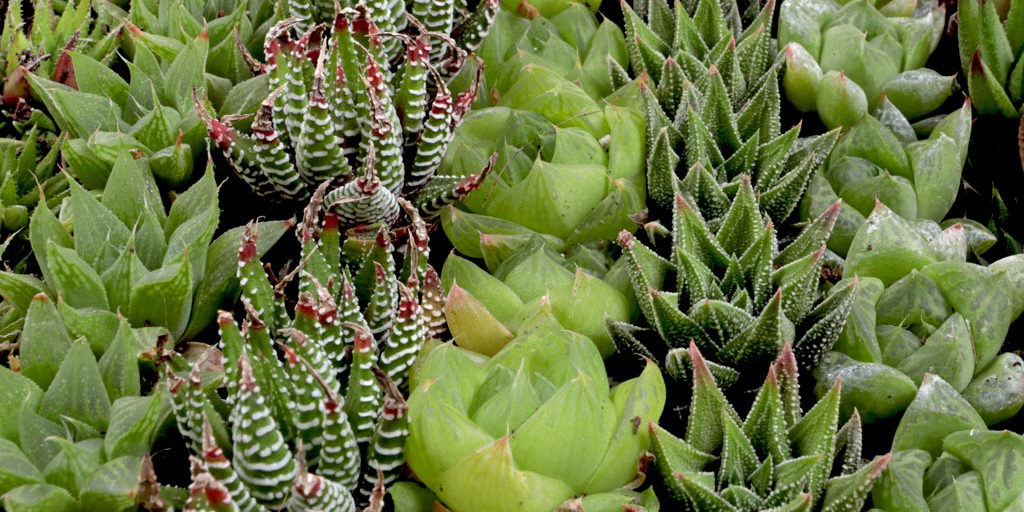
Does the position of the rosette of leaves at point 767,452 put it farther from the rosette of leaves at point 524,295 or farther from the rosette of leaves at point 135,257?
the rosette of leaves at point 135,257

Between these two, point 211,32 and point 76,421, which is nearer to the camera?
point 76,421

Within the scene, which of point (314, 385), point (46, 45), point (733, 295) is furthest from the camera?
point (46, 45)

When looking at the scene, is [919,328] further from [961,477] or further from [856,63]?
[856,63]

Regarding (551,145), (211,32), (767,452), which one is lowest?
(767,452)

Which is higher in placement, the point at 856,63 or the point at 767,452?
the point at 856,63

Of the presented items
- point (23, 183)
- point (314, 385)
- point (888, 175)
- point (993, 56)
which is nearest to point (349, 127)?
point (314, 385)

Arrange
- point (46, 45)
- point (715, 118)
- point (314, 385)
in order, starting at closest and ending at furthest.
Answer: point (314, 385), point (715, 118), point (46, 45)

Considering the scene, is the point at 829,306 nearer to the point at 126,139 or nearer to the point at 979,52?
the point at 979,52
